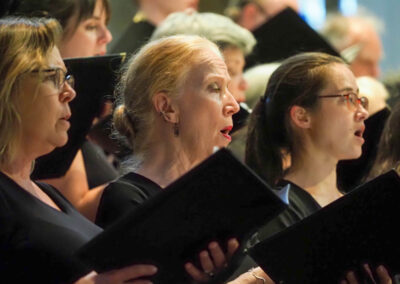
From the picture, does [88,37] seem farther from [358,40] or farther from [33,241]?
[358,40]

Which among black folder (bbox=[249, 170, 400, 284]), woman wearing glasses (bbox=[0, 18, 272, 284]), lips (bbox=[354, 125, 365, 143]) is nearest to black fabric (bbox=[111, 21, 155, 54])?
lips (bbox=[354, 125, 365, 143])

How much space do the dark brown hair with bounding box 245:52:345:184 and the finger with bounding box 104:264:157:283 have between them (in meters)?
1.24

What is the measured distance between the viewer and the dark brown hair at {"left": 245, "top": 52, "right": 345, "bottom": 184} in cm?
346

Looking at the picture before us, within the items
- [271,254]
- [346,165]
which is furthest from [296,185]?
[271,254]

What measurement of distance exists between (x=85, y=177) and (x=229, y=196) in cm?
148

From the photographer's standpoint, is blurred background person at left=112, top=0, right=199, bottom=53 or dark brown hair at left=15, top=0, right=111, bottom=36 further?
blurred background person at left=112, top=0, right=199, bottom=53

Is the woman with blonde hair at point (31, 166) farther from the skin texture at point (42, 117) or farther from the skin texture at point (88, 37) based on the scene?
the skin texture at point (88, 37)

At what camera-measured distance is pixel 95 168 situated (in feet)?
12.5

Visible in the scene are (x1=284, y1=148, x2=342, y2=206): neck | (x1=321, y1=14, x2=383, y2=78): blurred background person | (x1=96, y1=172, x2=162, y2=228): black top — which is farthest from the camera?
(x1=321, y1=14, x2=383, y2=78): blurred background person

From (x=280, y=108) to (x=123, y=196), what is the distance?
85 centimetres

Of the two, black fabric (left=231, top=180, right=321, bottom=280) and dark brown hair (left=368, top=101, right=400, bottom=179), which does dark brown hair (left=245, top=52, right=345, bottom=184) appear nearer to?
black fabric (left=231, top=180, right=321, bottom=280)

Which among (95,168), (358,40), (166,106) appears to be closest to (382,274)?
(166,106)

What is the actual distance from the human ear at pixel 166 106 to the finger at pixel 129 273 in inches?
30.4

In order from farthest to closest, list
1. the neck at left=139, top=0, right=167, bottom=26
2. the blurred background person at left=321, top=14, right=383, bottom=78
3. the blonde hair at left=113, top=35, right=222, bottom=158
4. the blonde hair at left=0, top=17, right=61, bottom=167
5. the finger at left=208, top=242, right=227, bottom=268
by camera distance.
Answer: the blurred background person at left=321, top=14, right=383, bottom=78, the neck at left=139, top=0, right=167, bottom=26, the blonde hair at left=113, top=35, right=222, bottom=158, the blonde hair at left=0, top=17, right=61, bottom=167, the finger at left=208, top=242, right=227, bottom=268
